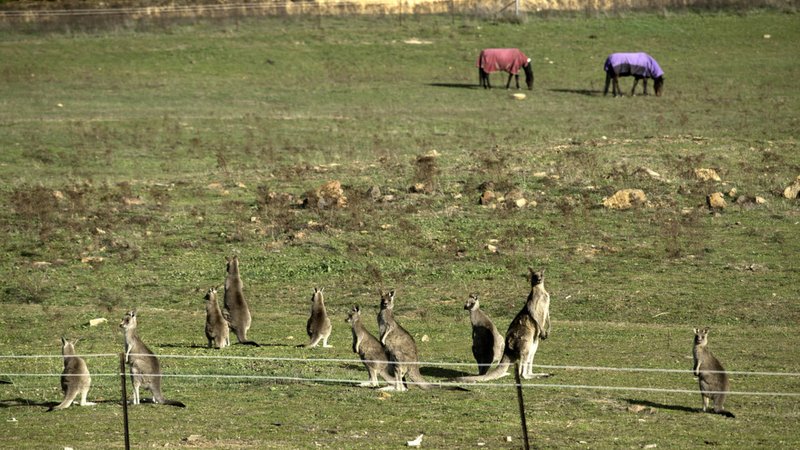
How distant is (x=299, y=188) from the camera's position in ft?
105

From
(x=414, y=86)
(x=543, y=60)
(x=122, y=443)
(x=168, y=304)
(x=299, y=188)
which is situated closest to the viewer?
(x=122, y=443)

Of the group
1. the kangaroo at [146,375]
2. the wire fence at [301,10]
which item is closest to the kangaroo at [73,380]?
the kangaroo at [146,375]

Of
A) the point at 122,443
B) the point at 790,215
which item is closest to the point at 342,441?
the point at 122,443

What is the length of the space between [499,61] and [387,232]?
24.2 m

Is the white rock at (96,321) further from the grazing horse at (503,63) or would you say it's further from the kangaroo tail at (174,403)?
the grazing horse at (503,63)

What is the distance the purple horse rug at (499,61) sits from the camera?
50.2 meters

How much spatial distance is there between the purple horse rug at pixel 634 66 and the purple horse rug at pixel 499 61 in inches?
152

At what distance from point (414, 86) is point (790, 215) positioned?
936 inches

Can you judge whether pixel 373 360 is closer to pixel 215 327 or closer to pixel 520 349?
pixel 520 349

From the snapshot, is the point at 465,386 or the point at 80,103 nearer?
the point at 465,386

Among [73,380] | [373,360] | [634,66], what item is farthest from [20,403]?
[634,66]

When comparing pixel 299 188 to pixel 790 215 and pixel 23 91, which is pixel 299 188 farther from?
pixel 23 91

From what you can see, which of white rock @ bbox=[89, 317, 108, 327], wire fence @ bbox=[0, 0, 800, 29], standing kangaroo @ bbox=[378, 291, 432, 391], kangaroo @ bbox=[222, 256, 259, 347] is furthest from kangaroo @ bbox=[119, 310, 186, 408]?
wire fence @ bbox=[0, 0, 800, 29]

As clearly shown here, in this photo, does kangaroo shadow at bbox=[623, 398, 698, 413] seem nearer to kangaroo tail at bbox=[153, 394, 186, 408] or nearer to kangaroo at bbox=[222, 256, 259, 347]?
kangaroo tail at bbox=[153, 394, 186, 408]
